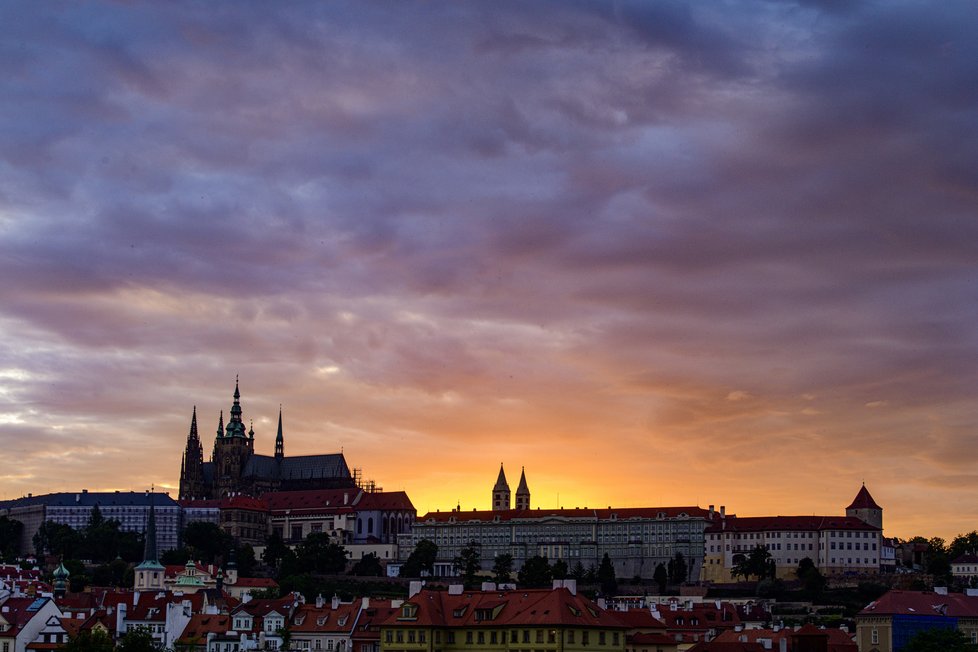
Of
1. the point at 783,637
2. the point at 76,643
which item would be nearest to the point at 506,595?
the point at 783,637

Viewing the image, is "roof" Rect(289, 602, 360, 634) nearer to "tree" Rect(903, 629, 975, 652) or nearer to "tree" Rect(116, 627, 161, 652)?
"tree" Rect(116, 627, 161, 652)

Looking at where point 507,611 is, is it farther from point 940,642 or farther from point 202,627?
point 202,627

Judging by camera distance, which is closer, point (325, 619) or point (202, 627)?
point (325, 619)

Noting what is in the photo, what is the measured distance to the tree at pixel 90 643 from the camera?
108 m

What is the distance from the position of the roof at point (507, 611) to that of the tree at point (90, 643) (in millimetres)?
20944

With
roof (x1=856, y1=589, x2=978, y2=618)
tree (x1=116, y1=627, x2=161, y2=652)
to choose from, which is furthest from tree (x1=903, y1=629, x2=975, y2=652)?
tree (x1=116, y1=627, x2=161, y2=652)

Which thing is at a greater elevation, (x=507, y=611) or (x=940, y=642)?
(x=507, y=611)

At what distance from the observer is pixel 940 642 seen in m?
110

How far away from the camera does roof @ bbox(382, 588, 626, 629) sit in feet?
302

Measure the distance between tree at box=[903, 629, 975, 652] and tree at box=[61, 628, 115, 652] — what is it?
5029 centimetres

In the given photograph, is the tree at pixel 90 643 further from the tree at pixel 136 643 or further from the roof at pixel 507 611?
the roof at pixel 507 611

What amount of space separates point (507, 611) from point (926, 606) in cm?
4204

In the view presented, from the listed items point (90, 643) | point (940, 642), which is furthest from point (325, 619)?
point (940, 642)

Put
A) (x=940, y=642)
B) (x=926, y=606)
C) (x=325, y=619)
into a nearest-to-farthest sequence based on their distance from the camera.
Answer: (x=940, y=642)
(x=325, y=619)
(x=926, y=606)
